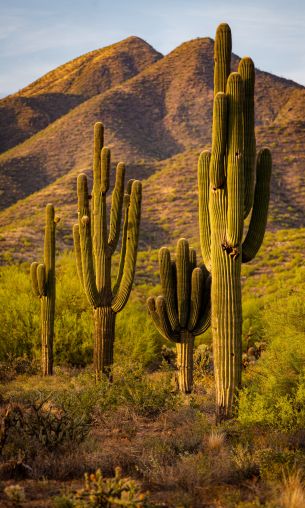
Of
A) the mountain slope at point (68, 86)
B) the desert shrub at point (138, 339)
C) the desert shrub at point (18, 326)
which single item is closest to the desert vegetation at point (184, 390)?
the desert shrub at point (138, 339)

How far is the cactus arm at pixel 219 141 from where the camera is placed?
9297mm

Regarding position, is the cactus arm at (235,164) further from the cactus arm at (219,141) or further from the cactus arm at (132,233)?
the cactus arm at (132,233)

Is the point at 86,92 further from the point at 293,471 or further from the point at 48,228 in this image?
the point at 293,471

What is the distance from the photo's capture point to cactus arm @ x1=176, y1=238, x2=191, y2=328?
12.3 m

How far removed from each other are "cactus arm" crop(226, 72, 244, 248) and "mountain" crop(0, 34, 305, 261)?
2467 centimetres

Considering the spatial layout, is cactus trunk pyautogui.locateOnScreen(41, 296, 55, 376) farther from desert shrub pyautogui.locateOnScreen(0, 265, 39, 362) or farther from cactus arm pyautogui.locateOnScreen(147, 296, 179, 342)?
cactus arm pyautogui.locateOnScreen(147, 296, 179, 342)

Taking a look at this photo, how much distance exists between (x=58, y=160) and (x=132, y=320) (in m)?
41.2

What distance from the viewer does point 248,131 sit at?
968cm

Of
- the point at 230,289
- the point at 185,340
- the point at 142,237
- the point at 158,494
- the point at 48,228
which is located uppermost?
the point at 142,237

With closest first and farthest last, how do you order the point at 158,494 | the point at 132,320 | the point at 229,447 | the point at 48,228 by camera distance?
the point at 158,494 < the point at 229,447 < the point at 48,228 < the point at 132,320

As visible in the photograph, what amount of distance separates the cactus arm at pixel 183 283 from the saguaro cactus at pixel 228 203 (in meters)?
2.72

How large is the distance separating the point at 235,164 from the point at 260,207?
1243 millimetres

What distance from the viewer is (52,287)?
51.0ft

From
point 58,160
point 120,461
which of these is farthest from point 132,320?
point 58,160
